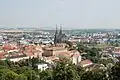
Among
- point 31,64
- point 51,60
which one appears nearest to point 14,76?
point 31,64

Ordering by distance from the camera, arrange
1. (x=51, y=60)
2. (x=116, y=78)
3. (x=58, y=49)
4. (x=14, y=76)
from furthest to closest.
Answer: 1. (x=58, y=49)
2. (x=51, y=60)
3. (x=14, y=76)
4. (x=116, y=78)

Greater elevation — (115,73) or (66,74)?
(66,74)

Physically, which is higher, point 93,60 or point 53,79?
point 53,79

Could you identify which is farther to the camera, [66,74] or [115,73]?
[115,73]

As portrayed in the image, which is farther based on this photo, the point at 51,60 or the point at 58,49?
the point at 58,49

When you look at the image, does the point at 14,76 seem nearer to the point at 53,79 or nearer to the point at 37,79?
the point at 37,79

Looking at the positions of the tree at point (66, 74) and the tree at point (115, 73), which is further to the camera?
the tree at point (115, 73)

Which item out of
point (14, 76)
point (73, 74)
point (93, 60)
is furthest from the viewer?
point (93, 60)

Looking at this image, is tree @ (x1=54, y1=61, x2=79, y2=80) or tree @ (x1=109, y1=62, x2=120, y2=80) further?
tree @ (x1=109, y1=62, x2=120, y2=80)

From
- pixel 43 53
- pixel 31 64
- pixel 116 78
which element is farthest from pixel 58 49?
pixel 116 78
